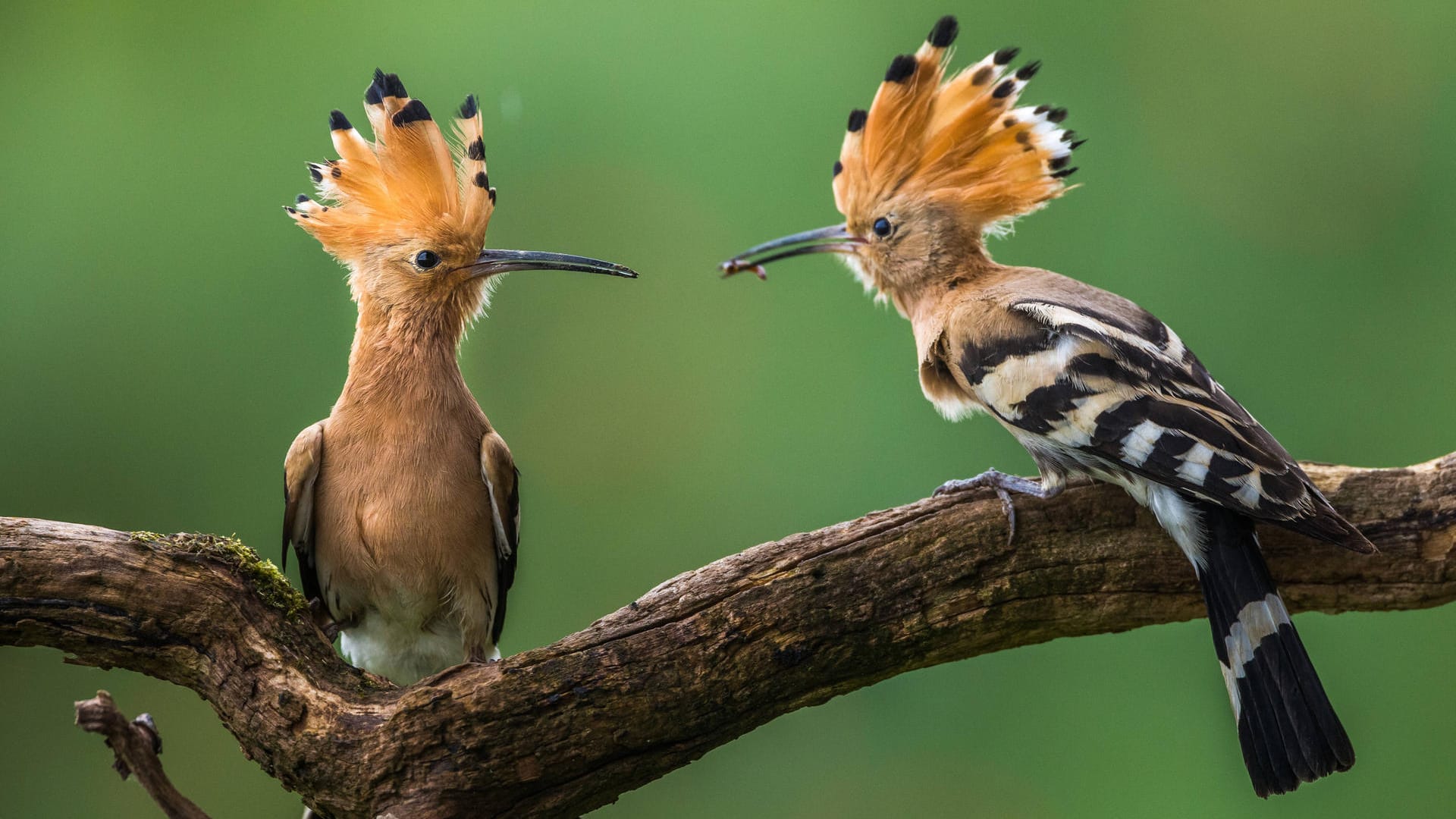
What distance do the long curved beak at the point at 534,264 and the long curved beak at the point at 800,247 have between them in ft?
1.19

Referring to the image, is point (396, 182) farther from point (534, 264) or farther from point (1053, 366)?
point (1053, 366)

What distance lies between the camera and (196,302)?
2.68 m

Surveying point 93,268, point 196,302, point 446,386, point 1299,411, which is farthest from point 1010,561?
point 93,268

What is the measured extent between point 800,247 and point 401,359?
2.55 ft

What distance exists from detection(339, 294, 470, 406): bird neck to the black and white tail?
1147 millimetres

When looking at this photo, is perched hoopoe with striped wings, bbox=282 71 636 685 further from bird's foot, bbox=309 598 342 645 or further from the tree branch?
the tree branch

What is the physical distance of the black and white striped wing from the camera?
1584mm

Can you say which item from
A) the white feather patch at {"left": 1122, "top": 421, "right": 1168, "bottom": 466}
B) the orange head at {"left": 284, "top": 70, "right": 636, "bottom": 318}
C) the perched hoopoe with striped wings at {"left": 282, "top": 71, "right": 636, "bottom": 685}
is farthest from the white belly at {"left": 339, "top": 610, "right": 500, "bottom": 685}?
the white feather patch at {"left": 1122, "top": 421, "right": 1168, "bottom": 466}

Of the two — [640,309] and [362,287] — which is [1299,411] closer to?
[640,309]

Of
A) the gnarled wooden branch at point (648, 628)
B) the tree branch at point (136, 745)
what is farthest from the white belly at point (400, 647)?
the tree branch at point (136, 745)

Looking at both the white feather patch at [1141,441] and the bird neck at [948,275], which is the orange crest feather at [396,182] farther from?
the white feather patch at [1141,441]

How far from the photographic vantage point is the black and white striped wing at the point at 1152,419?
158 cm

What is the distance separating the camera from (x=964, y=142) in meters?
2.06

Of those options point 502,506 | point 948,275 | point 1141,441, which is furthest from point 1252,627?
point 502,506
